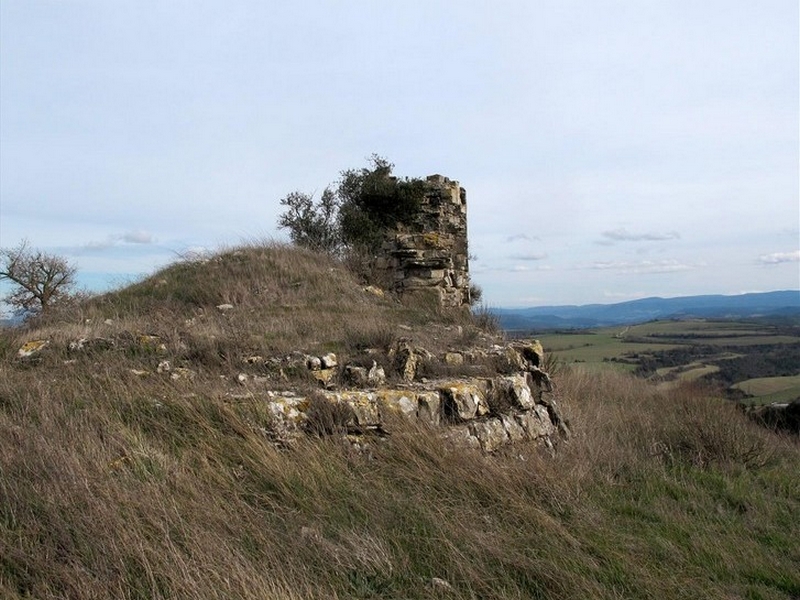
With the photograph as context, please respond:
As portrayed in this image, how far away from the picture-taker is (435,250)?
1226 cm

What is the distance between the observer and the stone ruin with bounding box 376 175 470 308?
11.9 m

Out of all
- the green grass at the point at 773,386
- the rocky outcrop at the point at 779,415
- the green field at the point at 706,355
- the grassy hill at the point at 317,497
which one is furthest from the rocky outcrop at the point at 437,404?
the green grass at the point at 773,386

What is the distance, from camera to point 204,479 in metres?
4.02

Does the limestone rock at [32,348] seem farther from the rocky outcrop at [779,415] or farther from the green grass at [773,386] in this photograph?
the green grass at [773,386]

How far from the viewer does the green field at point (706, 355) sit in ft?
64.8

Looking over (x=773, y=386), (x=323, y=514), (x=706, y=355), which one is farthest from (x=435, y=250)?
(x=706, y=355)

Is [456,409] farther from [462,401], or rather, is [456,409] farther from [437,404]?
[437,404]

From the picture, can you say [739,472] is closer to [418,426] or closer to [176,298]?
[418,426]

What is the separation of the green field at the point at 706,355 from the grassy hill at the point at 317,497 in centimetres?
1074

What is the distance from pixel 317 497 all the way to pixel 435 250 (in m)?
8.70

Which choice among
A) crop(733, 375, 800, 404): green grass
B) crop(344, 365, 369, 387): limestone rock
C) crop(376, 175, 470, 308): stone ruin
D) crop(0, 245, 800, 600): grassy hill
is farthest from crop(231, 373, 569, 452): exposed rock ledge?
crop(733, 375, 800, 404): green grass

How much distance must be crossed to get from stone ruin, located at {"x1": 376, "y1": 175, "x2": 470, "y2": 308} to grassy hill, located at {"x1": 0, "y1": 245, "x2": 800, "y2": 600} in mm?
4511

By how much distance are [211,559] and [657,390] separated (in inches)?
492

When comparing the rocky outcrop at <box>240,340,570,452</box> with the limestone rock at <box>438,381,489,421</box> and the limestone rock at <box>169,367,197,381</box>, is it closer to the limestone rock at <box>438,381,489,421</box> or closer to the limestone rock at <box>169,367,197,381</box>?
the limestone rock at <box>438,381,489,421</box>
